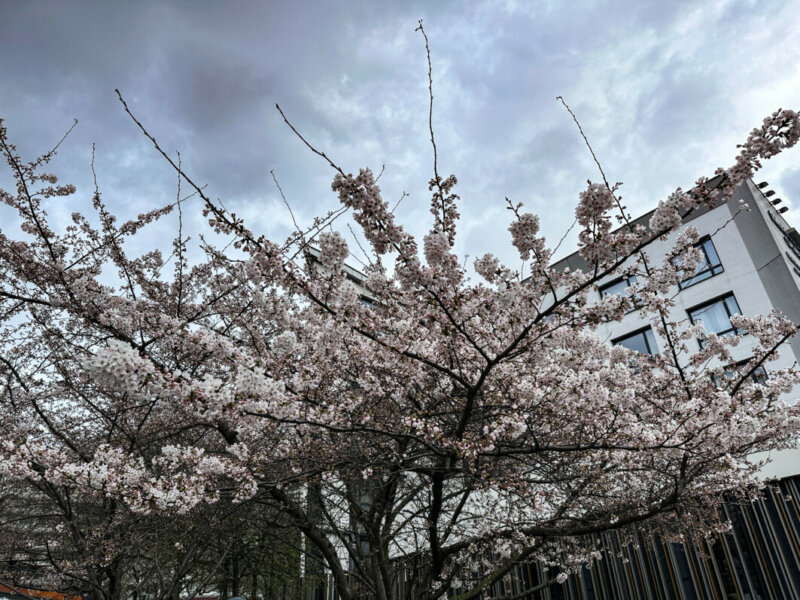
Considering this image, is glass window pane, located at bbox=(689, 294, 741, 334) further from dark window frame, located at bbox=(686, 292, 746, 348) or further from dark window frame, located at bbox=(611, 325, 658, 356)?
dark window frame, located at bbox=(611, 325, 658, 356)

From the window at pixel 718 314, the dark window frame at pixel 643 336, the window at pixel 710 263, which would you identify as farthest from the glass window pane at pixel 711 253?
the dark window frame at pixel 643 336

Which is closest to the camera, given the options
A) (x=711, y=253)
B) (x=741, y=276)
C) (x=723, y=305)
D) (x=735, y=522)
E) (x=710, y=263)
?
(x=735, y=522)

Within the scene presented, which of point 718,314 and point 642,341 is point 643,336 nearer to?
point 642,341

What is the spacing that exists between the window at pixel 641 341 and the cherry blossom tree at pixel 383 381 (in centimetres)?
681

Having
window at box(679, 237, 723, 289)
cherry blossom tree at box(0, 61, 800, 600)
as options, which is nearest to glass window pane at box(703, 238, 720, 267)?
window at box(679, 237, 723, 289)

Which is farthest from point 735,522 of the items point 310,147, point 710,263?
point 310,147

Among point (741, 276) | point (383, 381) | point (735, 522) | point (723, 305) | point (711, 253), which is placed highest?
point (711, 253)

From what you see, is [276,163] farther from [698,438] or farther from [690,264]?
[698,438]

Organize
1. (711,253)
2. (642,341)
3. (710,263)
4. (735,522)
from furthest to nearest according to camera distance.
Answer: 1. (642,341)
2. (711,253)
3. (710,263)
4. (735,522)

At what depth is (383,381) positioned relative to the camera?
6.82 m

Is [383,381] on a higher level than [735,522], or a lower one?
higher

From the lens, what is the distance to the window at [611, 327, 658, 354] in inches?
613

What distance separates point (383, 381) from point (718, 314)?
1287 centimetres

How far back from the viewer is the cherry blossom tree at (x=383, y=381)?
3621 mm
